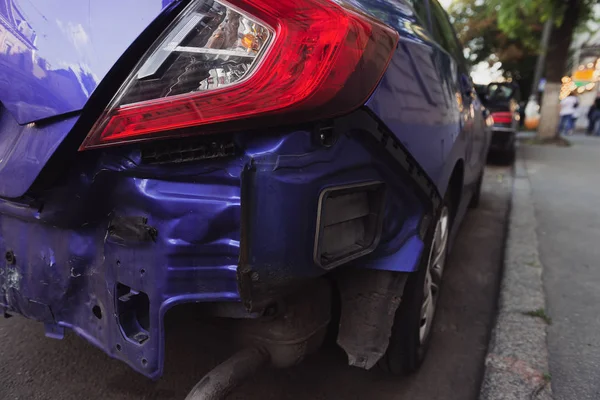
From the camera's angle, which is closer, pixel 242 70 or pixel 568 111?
pixel 242 70

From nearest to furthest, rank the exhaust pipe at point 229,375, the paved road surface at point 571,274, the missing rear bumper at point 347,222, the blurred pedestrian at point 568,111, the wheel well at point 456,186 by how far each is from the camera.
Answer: the missing rear bumper at point 347,222, the exhaust pipe at point 229,375, the paved road surface at point 571,274, the wheel well at point 456,186, the blurred pedestrian at point 568,111

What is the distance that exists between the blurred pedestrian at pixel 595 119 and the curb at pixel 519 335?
16.2 m

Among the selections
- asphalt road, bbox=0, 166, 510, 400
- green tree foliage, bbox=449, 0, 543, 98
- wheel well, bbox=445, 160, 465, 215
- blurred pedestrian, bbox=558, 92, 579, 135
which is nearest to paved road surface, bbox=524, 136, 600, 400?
asphalt road, bbox=0, 166, 510, 400

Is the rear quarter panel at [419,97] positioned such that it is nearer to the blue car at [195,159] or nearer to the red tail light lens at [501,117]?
the blue car at [195,159]

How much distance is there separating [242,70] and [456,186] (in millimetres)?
2000

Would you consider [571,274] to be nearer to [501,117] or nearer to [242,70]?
[242,70]

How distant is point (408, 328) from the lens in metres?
2.01

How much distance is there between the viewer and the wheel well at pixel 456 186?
8.70 feet

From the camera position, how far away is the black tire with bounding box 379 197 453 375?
1.97 meters

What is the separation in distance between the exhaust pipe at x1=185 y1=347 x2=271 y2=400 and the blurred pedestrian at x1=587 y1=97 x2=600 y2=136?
770 inches

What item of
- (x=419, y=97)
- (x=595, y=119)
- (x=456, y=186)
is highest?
(x=419, y=97)

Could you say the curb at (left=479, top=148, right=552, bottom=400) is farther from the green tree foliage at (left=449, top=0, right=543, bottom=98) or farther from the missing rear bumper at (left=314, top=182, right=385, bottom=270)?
the green tree foliage at (left=449, top=0, right=543, bottom=98)

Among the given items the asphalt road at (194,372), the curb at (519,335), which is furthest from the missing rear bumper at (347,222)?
the curb at (519,335)

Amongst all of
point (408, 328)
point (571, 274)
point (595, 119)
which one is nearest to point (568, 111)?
point (595, 119)
